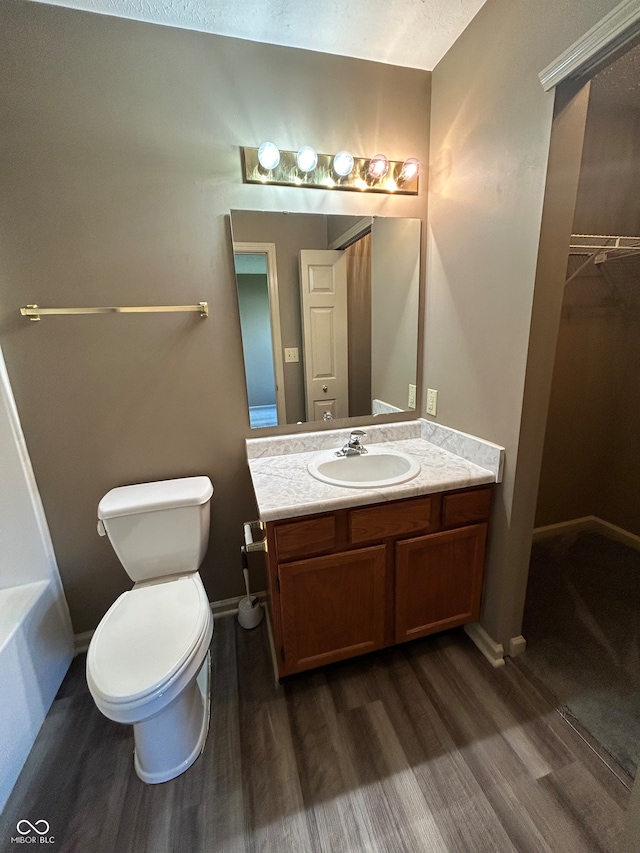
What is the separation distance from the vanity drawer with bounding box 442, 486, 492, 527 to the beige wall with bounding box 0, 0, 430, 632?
0.96 m

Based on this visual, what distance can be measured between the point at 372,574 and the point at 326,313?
1.18 m

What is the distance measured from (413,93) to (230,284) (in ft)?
3.91

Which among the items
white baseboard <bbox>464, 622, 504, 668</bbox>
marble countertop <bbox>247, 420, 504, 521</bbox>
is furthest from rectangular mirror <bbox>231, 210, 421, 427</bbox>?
white baseboard <bbox>464, 622, 504, 668</bbox>

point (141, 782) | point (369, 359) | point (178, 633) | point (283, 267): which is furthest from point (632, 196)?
point (141, 782)

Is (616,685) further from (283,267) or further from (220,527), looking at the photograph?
(283,267)

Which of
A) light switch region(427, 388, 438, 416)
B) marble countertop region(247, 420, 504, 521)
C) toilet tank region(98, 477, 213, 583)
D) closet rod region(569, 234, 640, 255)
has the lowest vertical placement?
toilet tank region(98, 477, 213, 583)

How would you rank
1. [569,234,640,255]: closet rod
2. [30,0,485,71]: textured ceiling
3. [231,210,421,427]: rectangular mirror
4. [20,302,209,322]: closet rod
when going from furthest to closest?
[569,234,640,255]: closet rod
[231,210,421,427]: rectangular mirror
[20,302,209,322]: closet rod
[30,0,485,71]: textured ceiling

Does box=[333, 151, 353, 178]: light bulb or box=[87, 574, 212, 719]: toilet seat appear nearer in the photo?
box=[87, 574, 212, 719]: toilet seat

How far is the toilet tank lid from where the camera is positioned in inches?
53.7

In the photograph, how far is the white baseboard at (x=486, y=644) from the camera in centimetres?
152

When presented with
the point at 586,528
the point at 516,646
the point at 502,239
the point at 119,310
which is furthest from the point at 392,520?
the point at 586,528

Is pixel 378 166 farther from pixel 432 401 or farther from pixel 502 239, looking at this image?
pixel 432 401

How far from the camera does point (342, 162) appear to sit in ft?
4.88

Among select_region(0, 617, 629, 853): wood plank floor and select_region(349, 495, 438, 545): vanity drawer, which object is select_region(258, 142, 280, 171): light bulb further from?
select_region(0, 617, 629, 853): wood plank floor
